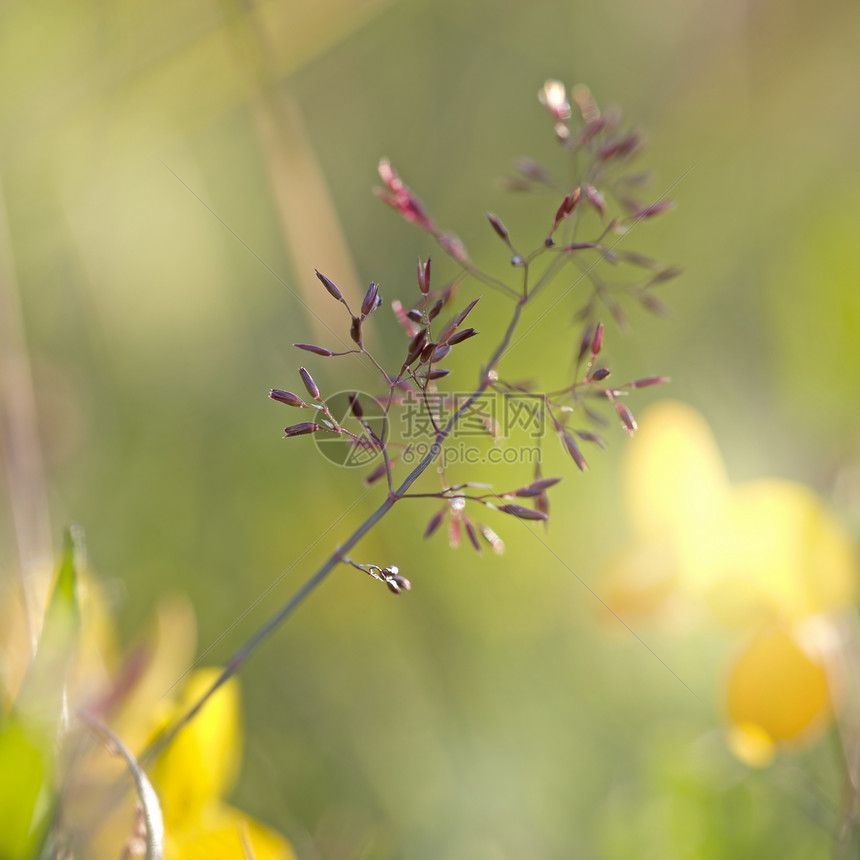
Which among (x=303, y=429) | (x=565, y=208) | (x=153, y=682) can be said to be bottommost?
(x=153, y=682)

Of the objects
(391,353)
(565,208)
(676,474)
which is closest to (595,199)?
(565,208)

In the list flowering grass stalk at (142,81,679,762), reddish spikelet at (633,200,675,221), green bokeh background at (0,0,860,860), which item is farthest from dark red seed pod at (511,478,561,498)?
green bokeh background at (0,0,860,860)

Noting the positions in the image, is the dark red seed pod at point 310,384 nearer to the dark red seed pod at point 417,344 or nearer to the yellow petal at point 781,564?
the dark red seed pod at point 417,344

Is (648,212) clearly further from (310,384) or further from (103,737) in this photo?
(103,737)

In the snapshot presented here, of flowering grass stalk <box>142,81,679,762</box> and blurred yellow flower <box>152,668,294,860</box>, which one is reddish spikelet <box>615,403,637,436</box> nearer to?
flowering grass stalk <box>142,81,679,762</box>

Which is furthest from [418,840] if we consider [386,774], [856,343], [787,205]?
[787,205]

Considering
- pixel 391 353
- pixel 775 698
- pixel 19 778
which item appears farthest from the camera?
pixel 391 353
